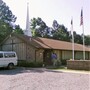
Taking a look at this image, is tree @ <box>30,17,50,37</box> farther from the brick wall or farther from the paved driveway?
the paved driveway

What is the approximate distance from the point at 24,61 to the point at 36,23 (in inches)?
1424

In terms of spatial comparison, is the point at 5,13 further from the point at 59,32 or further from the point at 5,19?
the point at 59,32

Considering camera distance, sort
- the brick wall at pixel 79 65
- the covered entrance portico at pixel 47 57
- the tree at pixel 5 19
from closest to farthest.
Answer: the brick wall at pixel 79 65 → the covered entrance portico at pixel 47 57 → the tree at pixel 5 19

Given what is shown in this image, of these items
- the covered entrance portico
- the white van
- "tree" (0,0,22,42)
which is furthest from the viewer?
"tree" (0,0,22,42)

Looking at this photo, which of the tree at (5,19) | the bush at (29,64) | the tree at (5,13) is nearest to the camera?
the bush at (29,64)

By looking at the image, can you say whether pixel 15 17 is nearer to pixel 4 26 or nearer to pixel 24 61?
pixel 4 26

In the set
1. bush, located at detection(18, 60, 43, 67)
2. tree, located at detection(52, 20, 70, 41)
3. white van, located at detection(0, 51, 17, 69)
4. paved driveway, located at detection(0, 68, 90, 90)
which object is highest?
tree, located at detection(52, 20, 70, 41)

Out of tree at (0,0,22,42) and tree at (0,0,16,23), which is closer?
tree at (0,0,22,42)

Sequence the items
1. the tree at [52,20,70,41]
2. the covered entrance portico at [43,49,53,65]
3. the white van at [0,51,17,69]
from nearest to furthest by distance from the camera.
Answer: the white van at [0,51,17,69], the covered entrance portico at [43,49,53,65], the tree at [52,20,70,41]

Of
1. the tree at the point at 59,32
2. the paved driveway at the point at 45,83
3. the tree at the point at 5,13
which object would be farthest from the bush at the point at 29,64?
the tree at the point at 59,32

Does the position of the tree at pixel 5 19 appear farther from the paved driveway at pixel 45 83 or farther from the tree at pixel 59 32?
the paved driveway at pixel 45 83

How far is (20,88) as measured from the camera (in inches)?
424

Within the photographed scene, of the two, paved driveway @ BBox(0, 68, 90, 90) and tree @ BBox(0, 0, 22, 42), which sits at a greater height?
tree @ BBox(0, 0, 22, 42)

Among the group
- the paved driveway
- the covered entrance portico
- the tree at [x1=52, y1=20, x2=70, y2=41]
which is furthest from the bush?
the tree at [x1=52, y1=20, x2=70, y2=41]
